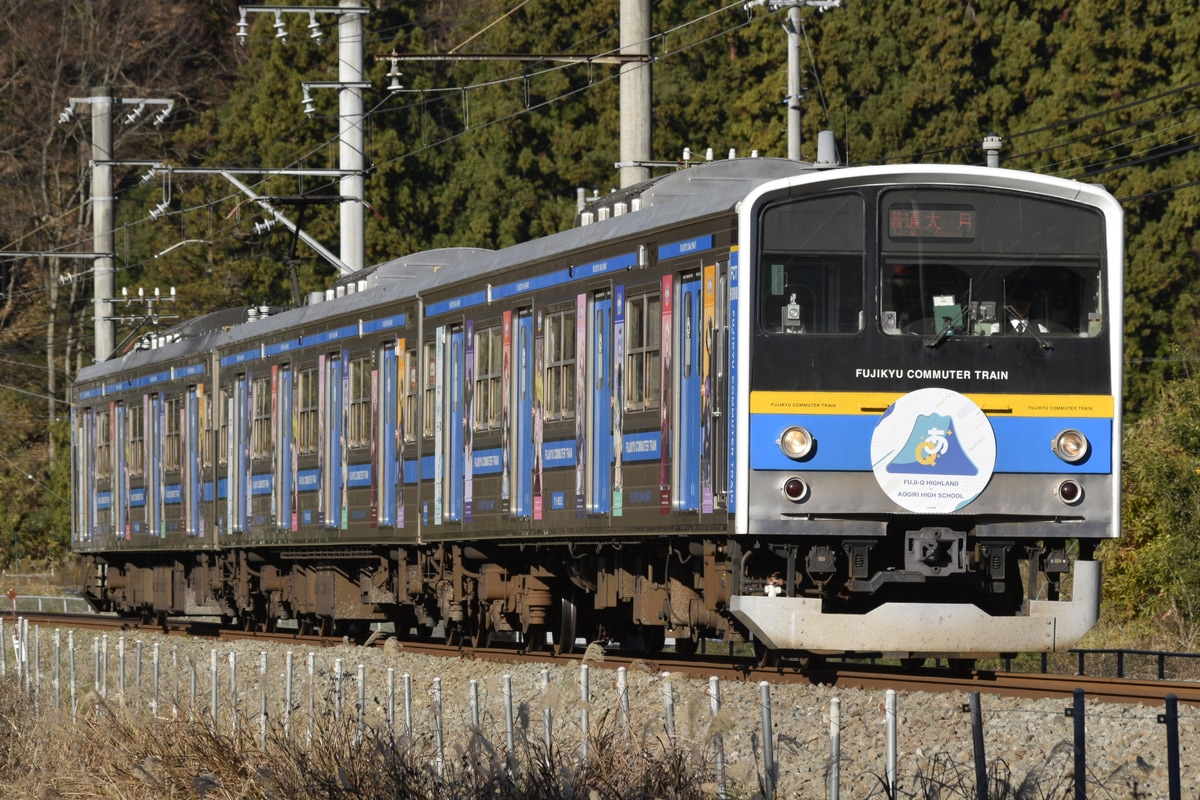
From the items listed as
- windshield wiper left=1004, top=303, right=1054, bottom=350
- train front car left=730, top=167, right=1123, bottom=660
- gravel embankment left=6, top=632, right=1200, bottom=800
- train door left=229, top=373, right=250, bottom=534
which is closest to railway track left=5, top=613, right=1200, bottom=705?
train front car left=730, top=167, right=1123, bottom=660

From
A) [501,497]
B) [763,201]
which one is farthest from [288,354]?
[763,201]

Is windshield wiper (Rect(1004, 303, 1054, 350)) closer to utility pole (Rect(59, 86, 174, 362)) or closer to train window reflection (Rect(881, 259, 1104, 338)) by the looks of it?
train window reflection (Rect(881, 259, 1104, 338))

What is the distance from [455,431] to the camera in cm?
1889

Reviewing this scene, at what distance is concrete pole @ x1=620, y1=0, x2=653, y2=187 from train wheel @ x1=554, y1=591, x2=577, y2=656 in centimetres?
430

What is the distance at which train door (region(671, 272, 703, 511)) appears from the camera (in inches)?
573

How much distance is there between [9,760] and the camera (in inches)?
591

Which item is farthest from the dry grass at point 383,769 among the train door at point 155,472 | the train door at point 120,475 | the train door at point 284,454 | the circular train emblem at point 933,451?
the train door at point 120,475

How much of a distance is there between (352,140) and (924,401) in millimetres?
14110

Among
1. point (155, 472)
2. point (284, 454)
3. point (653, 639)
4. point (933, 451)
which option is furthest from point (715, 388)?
point (155, 472)

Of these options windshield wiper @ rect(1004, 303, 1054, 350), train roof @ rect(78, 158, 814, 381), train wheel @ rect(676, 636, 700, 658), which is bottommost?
train wheel @ rect(676, 636, 700, 658)

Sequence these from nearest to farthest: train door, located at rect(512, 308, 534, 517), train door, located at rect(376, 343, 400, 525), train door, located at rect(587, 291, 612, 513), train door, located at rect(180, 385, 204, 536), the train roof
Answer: the train roof < train door, located at rect(587, 291, 612, 513) < train door, located at rect(512, 308, 534, 517) < train door, located at rect(376, 343, 400, 525) < train door, located at rect(180, 385, 204, 536)

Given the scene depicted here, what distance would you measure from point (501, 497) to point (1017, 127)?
3261 centimetres

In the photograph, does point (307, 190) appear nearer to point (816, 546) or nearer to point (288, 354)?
point (288, 354)

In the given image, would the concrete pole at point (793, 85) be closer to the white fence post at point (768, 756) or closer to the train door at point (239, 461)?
the train door at point (239, 461)
